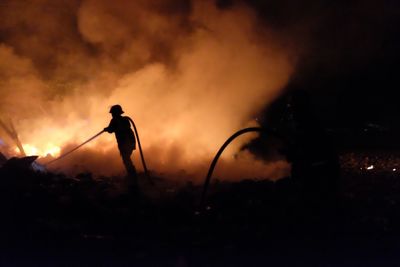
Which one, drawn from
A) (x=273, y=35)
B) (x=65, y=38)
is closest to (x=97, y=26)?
(x=65, y=38)

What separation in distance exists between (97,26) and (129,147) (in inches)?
349

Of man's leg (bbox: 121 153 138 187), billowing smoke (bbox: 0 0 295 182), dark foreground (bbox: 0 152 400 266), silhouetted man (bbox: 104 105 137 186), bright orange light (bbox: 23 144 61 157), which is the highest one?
billowing smoke (bbox: 0 0 295 182)

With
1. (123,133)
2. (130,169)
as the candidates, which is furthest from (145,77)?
(130,169)

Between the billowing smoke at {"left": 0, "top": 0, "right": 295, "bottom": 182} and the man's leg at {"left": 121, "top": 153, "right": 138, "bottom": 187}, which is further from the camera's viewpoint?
the billowing smoke at {"left": 0, "top": 0, "right": 295, "bottom": 182}

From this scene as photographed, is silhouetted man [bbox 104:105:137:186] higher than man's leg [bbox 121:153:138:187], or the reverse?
silhouetted man [bbox 104:105:137:186]

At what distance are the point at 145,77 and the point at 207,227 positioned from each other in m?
8.46

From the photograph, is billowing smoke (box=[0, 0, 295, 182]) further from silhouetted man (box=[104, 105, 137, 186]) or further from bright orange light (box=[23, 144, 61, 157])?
silhouetted man (box=[104, 105, 137, 186])

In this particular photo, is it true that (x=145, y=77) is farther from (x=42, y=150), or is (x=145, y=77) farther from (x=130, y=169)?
(x=130, y=169)

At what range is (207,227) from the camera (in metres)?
5.95

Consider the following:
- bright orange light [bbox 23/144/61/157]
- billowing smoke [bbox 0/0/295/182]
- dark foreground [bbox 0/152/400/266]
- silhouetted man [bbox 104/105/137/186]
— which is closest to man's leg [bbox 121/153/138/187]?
silhouetted man [bbox 104/105/137/186]

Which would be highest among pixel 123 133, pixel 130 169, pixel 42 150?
pixel 42 150

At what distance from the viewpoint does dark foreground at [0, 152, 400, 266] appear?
199 inches

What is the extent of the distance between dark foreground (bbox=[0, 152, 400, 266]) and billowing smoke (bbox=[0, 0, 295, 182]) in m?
3.30

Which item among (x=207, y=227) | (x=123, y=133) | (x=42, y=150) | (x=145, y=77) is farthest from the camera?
(x=145, y=77)
